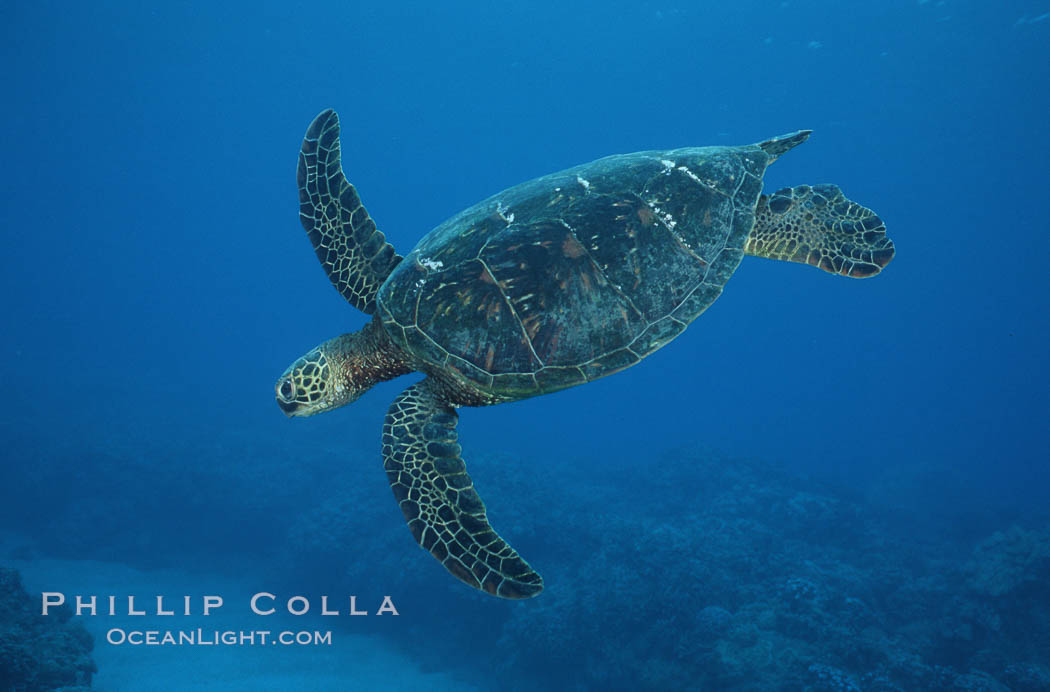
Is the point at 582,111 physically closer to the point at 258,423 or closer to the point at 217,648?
the point at 258,423

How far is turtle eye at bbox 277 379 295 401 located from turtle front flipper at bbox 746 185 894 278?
4.23 m

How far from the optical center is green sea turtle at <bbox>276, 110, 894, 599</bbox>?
11.4ft

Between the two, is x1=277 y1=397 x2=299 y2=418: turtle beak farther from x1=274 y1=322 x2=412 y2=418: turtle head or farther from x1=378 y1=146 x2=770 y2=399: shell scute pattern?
x1=378 y1=146 x2=770 y2=399: shell scute pattern

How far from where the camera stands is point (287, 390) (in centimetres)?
402

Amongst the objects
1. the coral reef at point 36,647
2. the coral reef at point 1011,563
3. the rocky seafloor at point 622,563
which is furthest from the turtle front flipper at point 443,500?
the coral reef at point 1011,563

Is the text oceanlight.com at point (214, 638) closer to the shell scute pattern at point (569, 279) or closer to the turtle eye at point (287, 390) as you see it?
the turtle eye at point (287, 390)

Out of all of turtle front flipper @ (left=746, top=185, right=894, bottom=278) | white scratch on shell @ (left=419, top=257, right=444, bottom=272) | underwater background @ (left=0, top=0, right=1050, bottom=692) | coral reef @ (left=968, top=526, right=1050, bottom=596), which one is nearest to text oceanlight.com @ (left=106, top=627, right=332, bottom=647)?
underwater background @ (left=0, top=0, right=1050, bottom=692)

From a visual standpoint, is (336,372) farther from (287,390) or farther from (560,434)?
(560,434)

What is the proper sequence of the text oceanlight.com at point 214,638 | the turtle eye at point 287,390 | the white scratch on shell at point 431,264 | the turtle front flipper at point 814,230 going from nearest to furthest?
the white scratch on shell at point 431,264 < the turtle eye at point 287,390 < the turtle front flipper at point 814,230 < the text oceanlight.com at point 214,638

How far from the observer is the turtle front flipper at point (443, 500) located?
3.09 m

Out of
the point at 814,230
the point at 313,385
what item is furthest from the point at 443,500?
the point at 814,230

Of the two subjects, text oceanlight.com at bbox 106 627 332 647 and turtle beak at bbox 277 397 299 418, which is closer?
turtle beak at bbox 277 397 299 418

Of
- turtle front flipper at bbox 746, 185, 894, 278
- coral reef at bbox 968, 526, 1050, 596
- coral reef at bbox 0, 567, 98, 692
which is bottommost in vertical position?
coral reef at bbox 968, 526, 1050, 596

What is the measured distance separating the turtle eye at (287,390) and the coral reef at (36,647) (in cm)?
852
